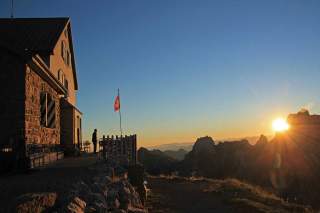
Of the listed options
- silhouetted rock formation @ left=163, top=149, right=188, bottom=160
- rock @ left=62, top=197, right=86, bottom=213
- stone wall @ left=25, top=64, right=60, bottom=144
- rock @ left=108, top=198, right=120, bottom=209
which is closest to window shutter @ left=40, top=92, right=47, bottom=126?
stone wall @ left=25, top=64, right=60, bottom=144

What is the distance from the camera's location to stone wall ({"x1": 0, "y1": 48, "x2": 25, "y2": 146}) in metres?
15.7

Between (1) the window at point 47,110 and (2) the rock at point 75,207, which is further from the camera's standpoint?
(1) the window at point 47,110

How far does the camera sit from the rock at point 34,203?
6.24m

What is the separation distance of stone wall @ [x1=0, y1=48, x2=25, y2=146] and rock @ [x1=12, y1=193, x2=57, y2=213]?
9.04 m

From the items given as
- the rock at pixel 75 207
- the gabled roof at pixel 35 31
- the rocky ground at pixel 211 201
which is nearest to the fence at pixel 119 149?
the rocky ground at pixel 211 201

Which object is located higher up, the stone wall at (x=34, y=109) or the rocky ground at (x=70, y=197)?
the stone wall at (x=34, y=109)

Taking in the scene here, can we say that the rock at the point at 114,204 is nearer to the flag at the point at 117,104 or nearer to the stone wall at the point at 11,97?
the stone wall at the point at 11,97

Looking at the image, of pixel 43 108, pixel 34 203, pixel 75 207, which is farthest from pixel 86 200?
pixel 43 108

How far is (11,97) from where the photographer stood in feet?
51.8

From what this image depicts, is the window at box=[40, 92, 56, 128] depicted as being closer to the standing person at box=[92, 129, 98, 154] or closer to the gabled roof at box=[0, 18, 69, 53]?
the gabled roof at box=[0, 18, 69, 53]

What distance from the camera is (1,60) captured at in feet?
51.8

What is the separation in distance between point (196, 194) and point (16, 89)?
8.69m

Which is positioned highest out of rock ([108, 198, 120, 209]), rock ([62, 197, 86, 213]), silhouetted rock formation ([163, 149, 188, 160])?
rock ([62, 197, 86, 213])

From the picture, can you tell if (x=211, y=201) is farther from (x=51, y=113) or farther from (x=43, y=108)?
(x=51, y=113)
